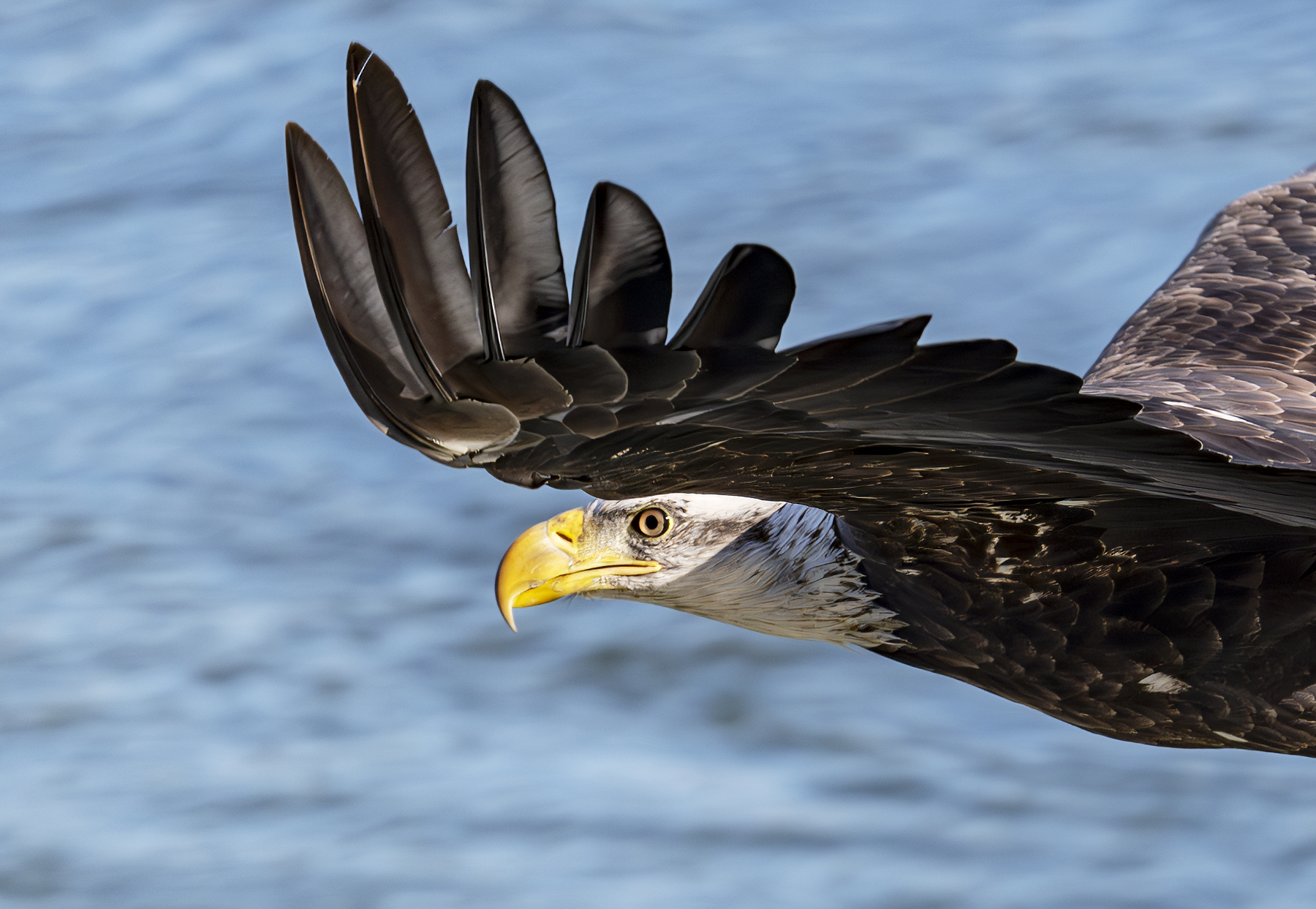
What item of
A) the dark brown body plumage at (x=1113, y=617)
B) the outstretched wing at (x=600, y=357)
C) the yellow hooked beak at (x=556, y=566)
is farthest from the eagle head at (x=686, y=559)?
the outstretched wing at (x=600, y=357)

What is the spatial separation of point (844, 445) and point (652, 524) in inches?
71.3

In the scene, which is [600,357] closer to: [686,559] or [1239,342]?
[686,559]

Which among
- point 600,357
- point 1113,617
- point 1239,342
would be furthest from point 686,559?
point 600,357

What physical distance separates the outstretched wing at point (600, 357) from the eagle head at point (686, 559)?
155cm

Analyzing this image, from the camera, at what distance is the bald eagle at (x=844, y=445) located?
221 cm

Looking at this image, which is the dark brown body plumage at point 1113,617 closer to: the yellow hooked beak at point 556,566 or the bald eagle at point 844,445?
the bald eagle at point 844,445

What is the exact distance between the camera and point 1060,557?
3.74 m

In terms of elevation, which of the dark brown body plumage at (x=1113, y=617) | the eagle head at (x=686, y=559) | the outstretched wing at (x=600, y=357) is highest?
the outstretched wing at (x=600, y=357)

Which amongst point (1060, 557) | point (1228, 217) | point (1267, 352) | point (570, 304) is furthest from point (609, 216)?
point (1228, 217)

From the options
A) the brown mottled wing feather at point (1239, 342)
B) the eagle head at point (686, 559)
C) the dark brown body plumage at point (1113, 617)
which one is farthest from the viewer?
the eagle head at point (686, 559)

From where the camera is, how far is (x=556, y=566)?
4.38 m

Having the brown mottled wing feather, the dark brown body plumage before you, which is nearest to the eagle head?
the dark brown body plumage

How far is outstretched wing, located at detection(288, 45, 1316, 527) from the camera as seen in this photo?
2170mm

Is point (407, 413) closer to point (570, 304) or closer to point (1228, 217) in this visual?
point (570, 304)
